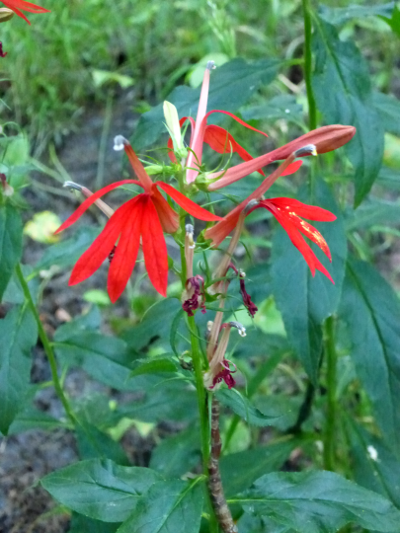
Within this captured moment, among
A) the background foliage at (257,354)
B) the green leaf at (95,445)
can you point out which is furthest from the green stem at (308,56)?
the green leaf at (95,445)

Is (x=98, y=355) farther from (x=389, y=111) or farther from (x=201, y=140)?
(x=389, y=111)

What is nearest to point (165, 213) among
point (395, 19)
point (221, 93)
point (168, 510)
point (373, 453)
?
point (168, 510)

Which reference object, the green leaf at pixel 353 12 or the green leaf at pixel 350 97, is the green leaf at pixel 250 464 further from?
the green leaf at pixel 353 12

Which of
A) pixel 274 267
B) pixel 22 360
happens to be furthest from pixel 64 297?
pixel 274 267

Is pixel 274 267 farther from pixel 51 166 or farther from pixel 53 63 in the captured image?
pixel 53 63

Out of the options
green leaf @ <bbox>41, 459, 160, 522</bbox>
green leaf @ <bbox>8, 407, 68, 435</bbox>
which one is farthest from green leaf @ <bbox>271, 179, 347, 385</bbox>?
green leaf @ <bbox>8, 407, 68, 435</bbox>

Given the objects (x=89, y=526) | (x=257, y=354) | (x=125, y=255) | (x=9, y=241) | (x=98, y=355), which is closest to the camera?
(x=125, y=255)
